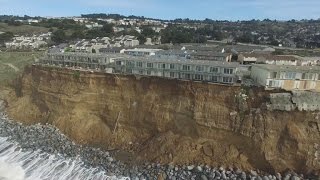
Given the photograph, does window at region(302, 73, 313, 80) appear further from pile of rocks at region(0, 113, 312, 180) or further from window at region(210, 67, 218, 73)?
pile of rocks at region(0, 113, 312, 180)

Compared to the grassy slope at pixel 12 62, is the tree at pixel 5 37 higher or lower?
higher

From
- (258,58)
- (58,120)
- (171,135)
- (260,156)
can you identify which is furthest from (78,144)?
(258,58)

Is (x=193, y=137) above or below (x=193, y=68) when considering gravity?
below

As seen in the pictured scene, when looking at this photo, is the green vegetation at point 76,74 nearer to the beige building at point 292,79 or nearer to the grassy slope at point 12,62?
the grassy slope at point 12,62

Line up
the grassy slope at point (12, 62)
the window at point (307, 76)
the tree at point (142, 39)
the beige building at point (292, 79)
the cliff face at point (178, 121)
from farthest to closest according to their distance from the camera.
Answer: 1. the tree at point (142, 39)
2. the grassy slope at point (12, 62)
3. the beige building at point (292, 79)
4. the window at point (307, 76)
5. the cliff face at point (178, 121)

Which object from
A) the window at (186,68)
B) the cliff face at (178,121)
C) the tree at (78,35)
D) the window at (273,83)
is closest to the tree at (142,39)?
the tree at (78,35)

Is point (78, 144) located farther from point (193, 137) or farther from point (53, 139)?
point (193, 137)
